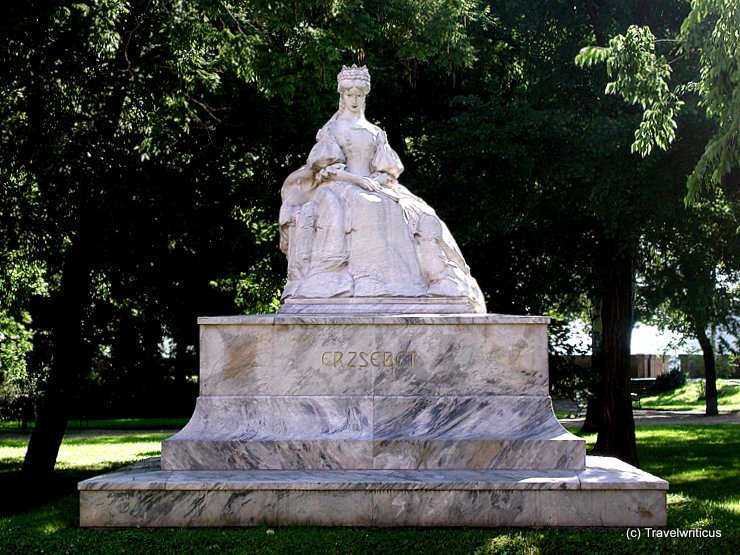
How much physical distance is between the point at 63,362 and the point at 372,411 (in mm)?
8048

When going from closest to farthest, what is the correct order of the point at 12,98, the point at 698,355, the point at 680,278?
1. the point at 12,98
2. the point at 680,278
3. the point at 698,355

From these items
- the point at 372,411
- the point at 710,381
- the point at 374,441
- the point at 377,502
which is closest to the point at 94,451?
the point at 372,411

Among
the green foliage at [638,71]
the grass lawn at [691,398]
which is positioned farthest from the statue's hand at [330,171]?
the grass lawn at [691,398]

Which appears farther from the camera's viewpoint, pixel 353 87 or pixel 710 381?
pixel 710 381

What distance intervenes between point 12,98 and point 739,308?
579 inches

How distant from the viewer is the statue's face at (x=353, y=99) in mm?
10578

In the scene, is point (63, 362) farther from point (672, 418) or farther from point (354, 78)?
point (672, 418)

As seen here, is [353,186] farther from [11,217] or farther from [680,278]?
[680,278]

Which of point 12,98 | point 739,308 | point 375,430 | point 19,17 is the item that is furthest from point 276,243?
point 739,308

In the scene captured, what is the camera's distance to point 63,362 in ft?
50.6

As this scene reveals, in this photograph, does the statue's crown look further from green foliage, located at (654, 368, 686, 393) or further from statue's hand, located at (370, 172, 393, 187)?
green foliage, located at (654, 368, 686, 393)

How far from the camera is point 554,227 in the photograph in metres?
16.8

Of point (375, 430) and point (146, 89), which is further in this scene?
point (146, 89)

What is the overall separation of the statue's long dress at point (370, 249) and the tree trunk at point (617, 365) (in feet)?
23.2
